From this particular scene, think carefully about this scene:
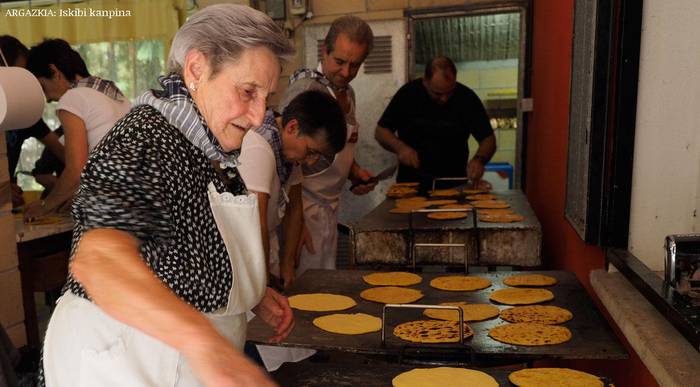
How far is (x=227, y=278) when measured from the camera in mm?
1145

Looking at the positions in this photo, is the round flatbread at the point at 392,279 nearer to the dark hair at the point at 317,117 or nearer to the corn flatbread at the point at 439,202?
the dark hair at the point at 317,117

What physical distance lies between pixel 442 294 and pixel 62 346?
1.35 metres

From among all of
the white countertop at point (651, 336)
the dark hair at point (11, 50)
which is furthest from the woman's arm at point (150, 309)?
the dark hair at point (11, 50)

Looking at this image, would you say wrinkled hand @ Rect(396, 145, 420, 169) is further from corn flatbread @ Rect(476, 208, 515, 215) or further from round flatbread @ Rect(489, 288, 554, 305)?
round flatbread @ Rect(489, 288, 554, 305)

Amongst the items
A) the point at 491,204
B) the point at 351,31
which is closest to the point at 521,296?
the point at 491,204

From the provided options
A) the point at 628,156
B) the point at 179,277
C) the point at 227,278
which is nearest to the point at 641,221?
the point at 628,156

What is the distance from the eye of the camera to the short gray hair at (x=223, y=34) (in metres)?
1.06

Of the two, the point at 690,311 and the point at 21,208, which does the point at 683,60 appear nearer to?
the point at 690,311

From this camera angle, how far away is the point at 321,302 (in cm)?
198

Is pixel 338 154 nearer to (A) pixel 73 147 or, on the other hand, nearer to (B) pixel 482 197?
(B) pixel 482 197

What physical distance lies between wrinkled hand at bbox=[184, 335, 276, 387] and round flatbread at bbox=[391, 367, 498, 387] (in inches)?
28.7

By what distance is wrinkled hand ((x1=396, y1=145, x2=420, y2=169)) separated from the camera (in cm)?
413

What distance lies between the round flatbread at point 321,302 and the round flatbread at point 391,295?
9cm

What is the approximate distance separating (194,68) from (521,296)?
1.39 m
